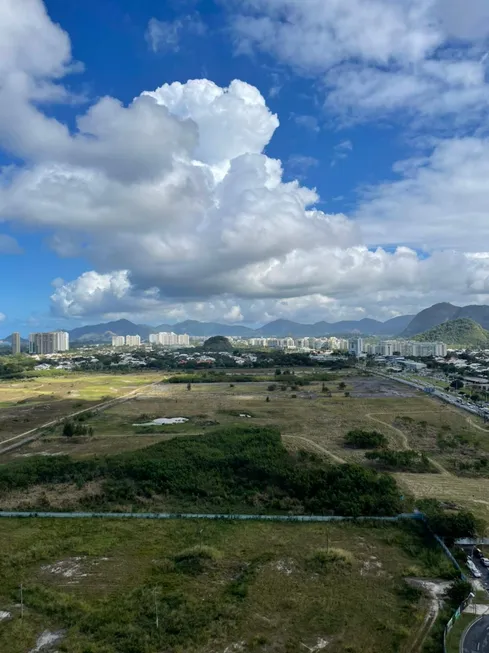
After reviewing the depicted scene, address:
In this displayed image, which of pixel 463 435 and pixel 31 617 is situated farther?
pixel 463 435

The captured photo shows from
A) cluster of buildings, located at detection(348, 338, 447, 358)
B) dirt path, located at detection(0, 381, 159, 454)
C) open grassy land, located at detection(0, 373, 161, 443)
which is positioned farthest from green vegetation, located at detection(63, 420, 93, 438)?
cluster of buildings, located at detection(348, 338, 447, 358)

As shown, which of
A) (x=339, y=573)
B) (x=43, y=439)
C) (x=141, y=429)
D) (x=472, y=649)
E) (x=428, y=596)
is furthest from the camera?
(x=141, y=429)

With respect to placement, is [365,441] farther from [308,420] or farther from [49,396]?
[49,396]

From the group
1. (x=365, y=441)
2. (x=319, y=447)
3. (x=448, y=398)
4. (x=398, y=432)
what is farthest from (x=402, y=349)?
(x=319, y=447)

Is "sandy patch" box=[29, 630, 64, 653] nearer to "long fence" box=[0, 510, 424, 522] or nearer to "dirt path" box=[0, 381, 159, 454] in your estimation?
"long fence" box=[0, 510, 424, 522]

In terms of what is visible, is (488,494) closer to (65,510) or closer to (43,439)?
(65,510)

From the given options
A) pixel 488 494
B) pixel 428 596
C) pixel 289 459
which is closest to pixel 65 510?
pixel 289 459
